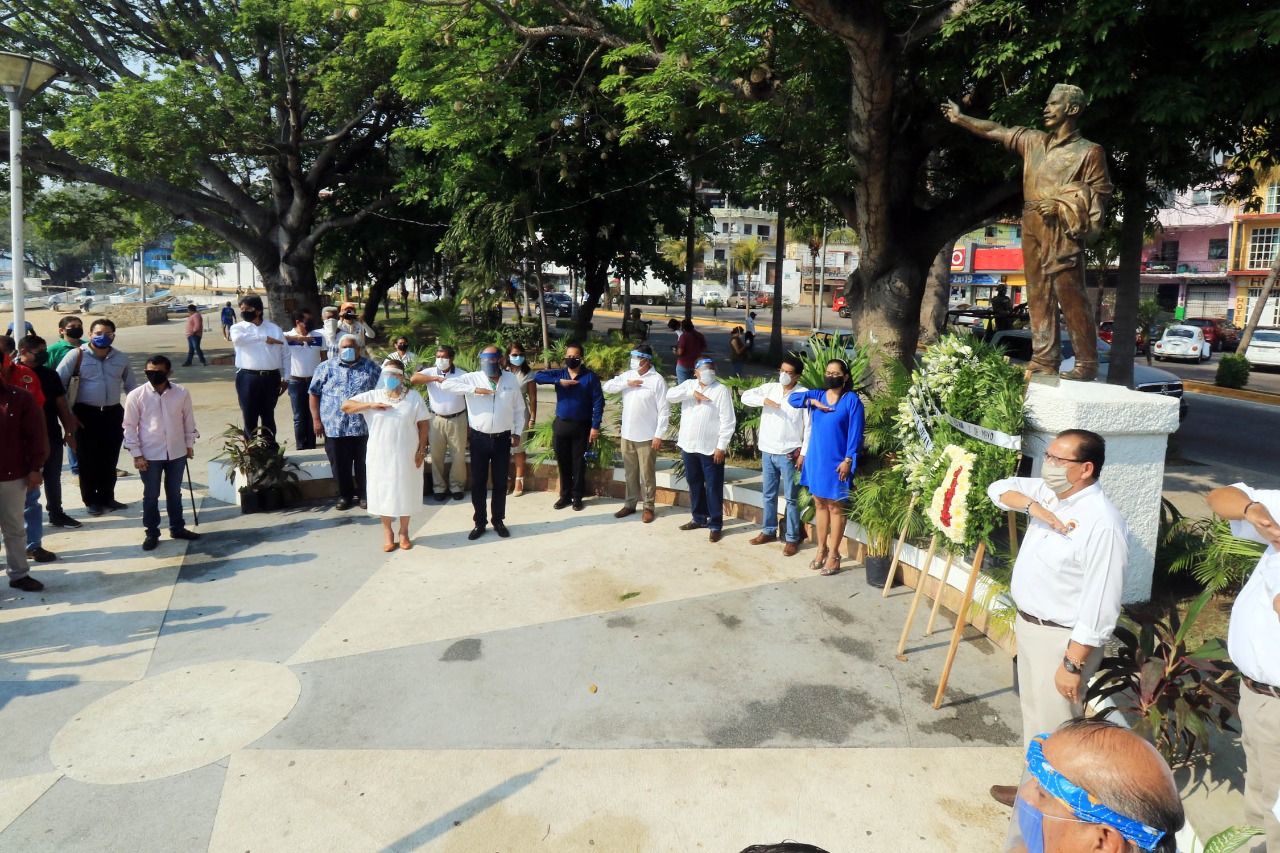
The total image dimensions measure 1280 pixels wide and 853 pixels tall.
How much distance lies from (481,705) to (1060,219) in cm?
489

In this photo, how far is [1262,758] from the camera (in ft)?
10.6

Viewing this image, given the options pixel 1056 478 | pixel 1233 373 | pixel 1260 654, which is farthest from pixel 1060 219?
pixel 1233 373

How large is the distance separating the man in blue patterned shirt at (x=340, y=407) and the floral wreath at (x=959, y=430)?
207 inches

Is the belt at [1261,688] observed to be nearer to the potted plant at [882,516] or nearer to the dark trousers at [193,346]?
the potted plant at [882,516]

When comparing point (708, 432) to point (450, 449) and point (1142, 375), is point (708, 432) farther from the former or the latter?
point (1142, 375)

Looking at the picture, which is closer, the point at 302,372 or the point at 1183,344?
the point at 302,372

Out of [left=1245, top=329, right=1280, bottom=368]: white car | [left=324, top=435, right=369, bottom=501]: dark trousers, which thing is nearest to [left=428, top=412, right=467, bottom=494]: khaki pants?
[left=324, top=435, right=369, bottom=501]: dark trousers

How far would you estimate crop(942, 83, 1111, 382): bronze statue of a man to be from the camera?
552 cm

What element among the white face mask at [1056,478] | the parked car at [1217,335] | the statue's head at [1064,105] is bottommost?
the white face mask at [1056,478]

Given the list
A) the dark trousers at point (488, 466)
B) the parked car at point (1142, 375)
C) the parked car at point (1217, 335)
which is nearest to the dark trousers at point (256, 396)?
the dark trousers at point (488, 466)

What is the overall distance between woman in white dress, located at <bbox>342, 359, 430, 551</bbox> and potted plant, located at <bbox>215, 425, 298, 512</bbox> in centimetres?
181

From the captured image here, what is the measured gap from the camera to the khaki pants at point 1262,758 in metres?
3.15

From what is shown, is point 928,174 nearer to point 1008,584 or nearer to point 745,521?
point 745,521

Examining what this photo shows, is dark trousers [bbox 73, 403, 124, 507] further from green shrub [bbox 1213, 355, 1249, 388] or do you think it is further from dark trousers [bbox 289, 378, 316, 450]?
green shrub [bbox 1213, 355, 1249, 388]
